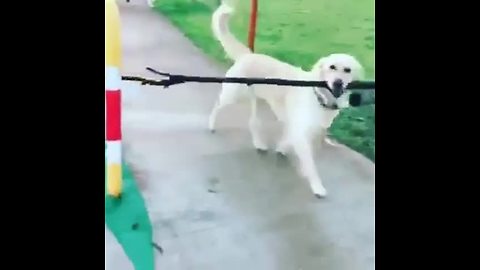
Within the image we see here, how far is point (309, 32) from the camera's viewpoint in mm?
1256

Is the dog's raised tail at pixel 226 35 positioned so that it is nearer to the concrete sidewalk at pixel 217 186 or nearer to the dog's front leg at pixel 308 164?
the concrete sidewalk at pixel 217 186

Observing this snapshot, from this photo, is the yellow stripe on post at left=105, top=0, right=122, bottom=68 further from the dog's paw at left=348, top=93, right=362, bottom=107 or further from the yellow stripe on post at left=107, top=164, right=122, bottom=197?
the dog's paw at left=348, top=93, right=362, bottom=107

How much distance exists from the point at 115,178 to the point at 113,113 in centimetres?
11

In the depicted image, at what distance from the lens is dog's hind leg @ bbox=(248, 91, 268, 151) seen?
1.26 metres

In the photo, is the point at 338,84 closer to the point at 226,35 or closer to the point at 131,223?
the point at 226,35

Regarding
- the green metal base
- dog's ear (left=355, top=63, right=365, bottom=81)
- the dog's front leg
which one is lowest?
the green metal base

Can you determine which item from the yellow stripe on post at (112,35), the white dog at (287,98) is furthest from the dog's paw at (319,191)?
the yellow stripe on post at (112,35)

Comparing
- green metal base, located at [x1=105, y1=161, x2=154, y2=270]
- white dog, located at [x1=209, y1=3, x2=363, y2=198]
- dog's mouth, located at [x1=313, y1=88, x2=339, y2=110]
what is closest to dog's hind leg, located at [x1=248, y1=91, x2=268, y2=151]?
white dog, located at [x1=209, y1=3, x2=363, y2=198]

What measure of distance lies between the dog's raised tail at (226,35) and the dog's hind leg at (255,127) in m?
0.08
